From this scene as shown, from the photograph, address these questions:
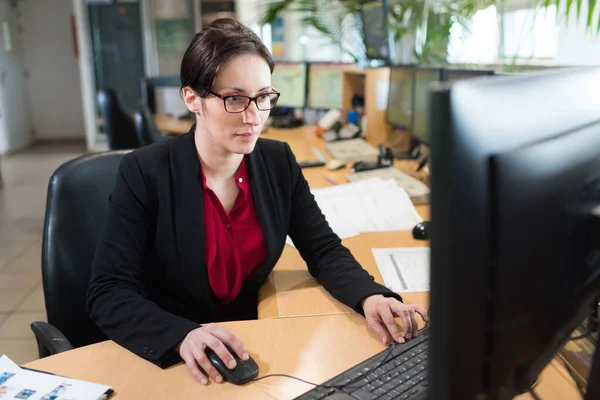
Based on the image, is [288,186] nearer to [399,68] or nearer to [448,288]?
[448,288]

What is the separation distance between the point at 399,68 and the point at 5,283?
2.59m

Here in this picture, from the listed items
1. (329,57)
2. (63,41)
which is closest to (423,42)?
(329,57)

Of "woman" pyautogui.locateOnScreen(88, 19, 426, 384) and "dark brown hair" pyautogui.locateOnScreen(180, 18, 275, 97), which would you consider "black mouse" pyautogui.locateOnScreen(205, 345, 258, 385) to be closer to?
"woman" pyautogui.locateOnScreen(88, 19, 426, 384)

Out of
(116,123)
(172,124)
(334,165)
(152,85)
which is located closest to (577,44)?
(334,165)

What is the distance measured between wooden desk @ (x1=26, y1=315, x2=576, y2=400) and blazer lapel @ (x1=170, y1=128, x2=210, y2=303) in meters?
0.20

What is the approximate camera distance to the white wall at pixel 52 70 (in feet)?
25.4

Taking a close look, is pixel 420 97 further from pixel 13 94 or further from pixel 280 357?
pixel 13 94

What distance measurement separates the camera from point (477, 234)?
436 millimetres

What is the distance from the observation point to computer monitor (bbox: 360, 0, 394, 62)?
3.17 m

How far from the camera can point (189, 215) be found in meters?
1.19

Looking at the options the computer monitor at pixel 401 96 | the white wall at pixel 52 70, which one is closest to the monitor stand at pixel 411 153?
the computer monitor at pixel 401 96

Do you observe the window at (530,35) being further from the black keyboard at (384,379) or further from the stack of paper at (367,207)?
the black keyboard at (384,379)

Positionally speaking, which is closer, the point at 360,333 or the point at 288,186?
the point at 360,333

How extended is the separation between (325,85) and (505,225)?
3.34 meters
